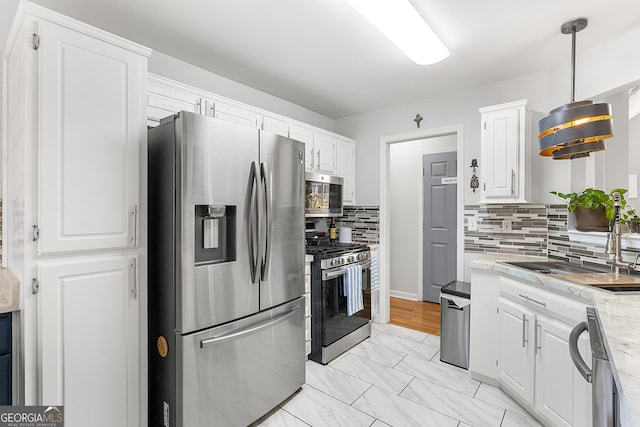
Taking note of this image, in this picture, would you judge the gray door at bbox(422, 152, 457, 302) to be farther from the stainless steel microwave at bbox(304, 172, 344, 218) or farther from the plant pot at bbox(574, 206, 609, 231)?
the plant pot at bbox(574, 206, 609, 231)

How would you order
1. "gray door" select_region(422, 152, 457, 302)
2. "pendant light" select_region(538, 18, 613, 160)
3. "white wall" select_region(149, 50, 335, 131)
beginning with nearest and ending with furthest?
"pendant light" select_region(538, 18, 613, 160)
"white wall" select_region(149, 50, 335, 131)
"gray door" select_region(422, 152, 457, 302)

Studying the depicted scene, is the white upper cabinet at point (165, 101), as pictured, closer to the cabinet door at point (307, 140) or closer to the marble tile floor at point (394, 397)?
the cabinet door at point (307, 140)

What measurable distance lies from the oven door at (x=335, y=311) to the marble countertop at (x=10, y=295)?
1.91 metres

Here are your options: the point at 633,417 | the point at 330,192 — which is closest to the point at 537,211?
the point at 330,192

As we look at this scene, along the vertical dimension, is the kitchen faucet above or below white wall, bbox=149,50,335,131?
below

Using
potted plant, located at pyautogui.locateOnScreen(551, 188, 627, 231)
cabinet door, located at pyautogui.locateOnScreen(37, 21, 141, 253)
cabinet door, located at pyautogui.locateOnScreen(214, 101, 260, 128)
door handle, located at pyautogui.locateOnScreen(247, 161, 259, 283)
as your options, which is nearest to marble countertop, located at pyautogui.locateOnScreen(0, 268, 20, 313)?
cabinet door, located at pyautogui.locateOnScreen(37, 21, 141, 253)

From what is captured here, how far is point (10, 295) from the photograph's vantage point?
1.45m

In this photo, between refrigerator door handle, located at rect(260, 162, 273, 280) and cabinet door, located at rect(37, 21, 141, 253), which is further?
refrigerator door handle, located at rect(260, 162, 273, 280)

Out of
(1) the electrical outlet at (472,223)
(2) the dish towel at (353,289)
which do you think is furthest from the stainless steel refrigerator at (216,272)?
(1) the electrical outlet at (472,223)

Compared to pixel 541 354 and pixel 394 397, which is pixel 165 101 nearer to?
pixel 394 397

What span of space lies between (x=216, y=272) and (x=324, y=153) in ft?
6.91

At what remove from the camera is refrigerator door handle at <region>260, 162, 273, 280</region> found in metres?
1.98

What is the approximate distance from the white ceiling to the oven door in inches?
70.4

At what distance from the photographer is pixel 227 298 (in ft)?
5.86
